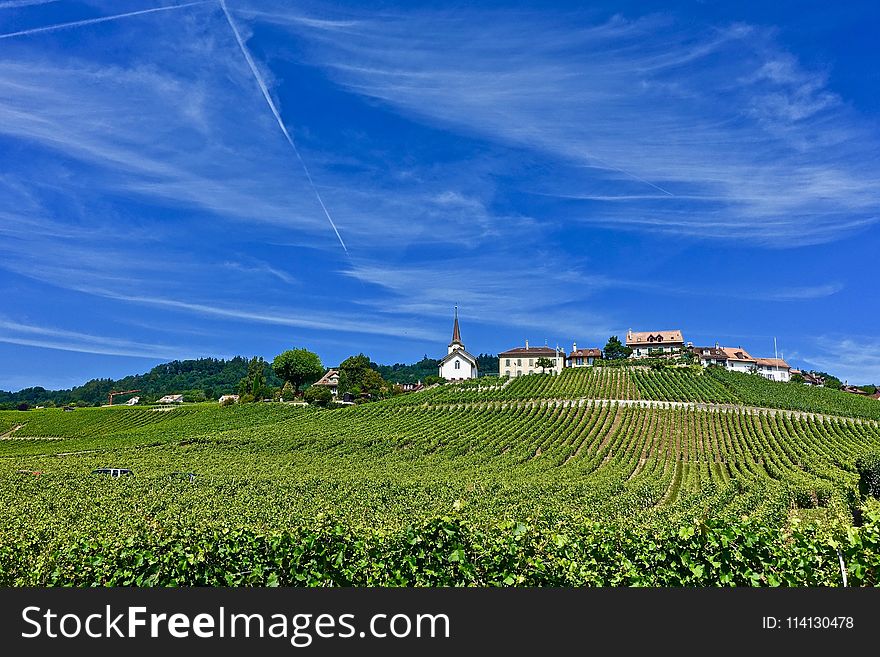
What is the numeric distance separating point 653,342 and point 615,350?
14.4 metres

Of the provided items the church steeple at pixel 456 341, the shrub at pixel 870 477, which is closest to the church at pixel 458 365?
the church steeple at pixel 456 341

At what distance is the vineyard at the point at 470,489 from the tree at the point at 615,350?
17.9 m

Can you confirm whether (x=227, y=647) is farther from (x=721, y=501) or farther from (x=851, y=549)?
(x=721, y=501)

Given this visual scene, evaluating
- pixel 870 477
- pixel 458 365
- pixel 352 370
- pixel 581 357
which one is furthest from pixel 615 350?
pixel 870 477

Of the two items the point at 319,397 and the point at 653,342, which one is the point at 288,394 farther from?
the point at 653,342

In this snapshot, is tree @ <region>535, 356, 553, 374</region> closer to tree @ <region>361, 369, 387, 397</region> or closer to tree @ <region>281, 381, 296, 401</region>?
tree @ <region>361, 369, 387, 397</region>

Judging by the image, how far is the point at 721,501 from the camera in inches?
1085

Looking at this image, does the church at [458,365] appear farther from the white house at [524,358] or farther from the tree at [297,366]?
the tree at [297,366]

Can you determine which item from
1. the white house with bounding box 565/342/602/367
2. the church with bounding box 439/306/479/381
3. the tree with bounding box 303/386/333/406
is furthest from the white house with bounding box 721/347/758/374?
the tree with bounding box 303/386/333/406

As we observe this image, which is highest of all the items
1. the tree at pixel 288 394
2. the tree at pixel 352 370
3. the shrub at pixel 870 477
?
the tree at pixel 352 370

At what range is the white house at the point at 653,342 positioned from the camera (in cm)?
12988

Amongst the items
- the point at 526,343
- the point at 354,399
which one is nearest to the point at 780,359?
the point at 526,343

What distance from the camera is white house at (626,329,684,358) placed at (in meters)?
130

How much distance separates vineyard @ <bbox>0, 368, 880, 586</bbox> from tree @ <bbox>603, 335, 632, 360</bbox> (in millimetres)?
17913
